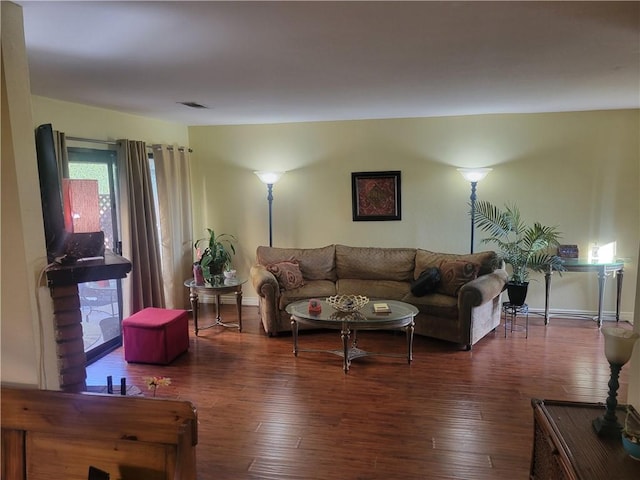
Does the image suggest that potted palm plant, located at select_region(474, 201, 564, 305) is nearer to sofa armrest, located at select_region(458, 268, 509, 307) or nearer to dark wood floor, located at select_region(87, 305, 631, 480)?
sofa armrest, located at select_region(458, 268, 509, 307)

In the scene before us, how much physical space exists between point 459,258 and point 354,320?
177cm

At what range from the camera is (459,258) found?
511 cm

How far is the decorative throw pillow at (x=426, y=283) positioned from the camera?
15.8ft

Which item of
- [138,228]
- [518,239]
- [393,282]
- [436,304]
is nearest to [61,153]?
[138,228]

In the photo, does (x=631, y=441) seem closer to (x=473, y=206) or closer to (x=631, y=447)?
(x=631, y=447)

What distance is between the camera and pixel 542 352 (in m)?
4.45

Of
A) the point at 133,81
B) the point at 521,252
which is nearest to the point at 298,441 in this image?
the point at 133,81

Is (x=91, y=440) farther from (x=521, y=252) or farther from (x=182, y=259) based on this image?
(x=521, y=252)

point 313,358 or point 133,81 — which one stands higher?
point 133,81

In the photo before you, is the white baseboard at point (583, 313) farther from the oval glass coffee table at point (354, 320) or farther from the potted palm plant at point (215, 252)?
the potted palm plant at point (215, 252)

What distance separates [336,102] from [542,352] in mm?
3109

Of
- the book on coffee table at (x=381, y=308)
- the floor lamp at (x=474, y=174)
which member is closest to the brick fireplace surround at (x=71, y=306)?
the book on coffee table at (x=381, y=308)

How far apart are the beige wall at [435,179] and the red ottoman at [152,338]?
1.99 metres

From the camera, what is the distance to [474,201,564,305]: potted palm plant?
5023 mm
